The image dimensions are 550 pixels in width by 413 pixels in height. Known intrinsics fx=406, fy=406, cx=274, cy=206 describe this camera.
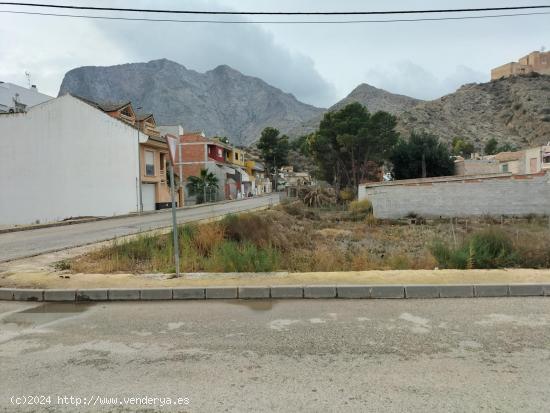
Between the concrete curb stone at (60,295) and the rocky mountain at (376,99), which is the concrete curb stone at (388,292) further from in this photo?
the rocky mountain at (376,99)

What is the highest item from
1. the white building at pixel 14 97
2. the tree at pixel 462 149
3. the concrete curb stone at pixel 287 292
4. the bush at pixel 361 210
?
the white building at pixel 14 97

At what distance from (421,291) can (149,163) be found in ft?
104

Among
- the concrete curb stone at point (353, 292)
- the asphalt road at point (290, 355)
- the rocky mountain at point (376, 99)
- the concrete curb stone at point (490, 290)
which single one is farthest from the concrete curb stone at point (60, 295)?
the rocky mountain at point (376, 99)

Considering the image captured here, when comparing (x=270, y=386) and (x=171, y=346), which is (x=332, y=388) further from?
(x=171, y=346)

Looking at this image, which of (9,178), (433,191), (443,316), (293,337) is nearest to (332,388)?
(293,337)

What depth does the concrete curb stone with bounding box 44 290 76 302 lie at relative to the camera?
7246mm

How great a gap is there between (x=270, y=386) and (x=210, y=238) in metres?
7.71

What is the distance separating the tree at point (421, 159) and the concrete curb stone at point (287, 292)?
3522cm

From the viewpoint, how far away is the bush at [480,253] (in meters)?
8.79

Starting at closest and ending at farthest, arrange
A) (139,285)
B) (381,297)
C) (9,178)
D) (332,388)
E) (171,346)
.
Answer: (332,388), (171,346), (381,297), (139,285), (9,178)

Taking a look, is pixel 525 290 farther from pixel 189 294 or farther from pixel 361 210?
pixel 361 210

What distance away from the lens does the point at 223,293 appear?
718 centimetres

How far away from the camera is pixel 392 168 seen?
44656 mm

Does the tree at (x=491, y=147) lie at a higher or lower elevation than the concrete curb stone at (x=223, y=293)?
higher
